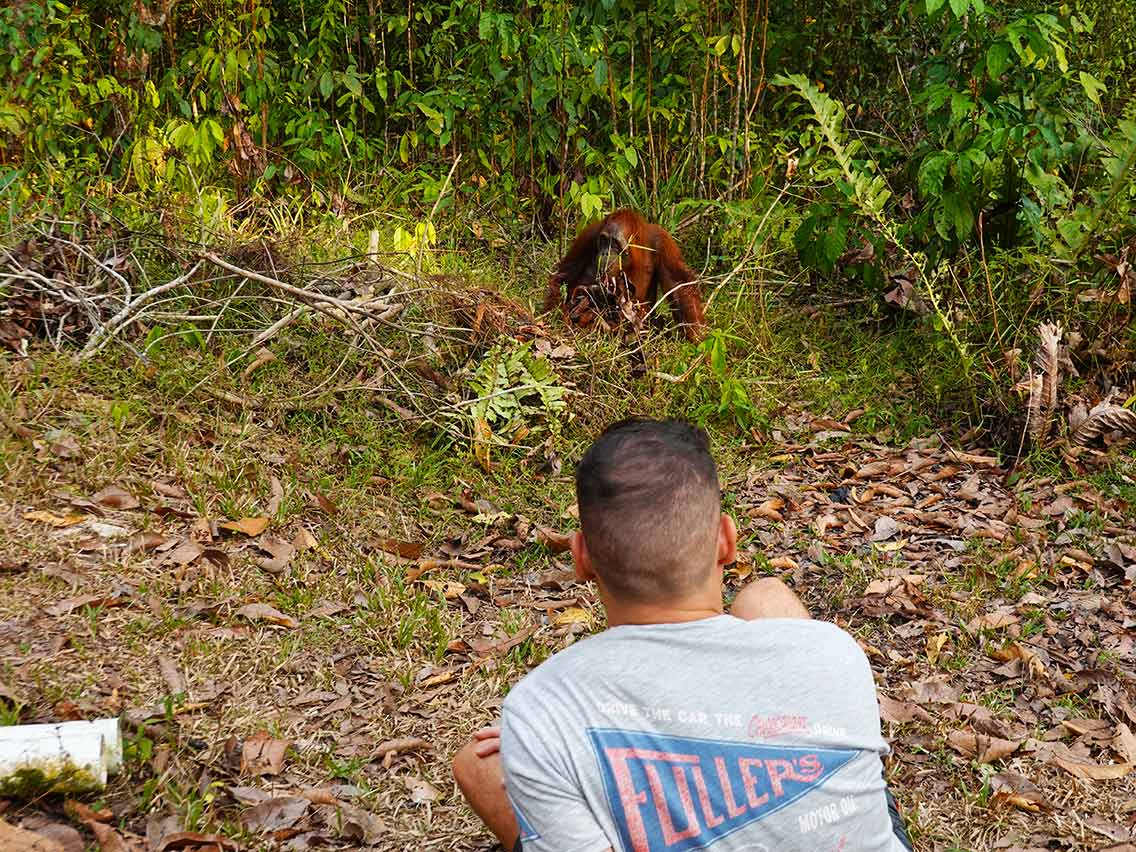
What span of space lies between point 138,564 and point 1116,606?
336 cm

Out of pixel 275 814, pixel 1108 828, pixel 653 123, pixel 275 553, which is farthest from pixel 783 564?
pixel 653 123

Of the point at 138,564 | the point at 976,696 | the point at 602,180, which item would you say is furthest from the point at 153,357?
the point at 976,696

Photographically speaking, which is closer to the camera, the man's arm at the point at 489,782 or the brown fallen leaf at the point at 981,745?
the man's arm at the point at 489,782

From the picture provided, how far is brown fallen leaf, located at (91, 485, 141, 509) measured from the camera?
163 inches

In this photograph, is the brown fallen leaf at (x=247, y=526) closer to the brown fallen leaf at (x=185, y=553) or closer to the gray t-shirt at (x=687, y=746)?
the brown fallen leaf at (x=185, y=553)

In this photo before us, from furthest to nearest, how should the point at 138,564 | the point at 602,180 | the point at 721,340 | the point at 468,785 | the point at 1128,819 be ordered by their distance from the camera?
1. the point at 602,180
2. the point at 721,340
3. the point at 138,564
4. the point at 1128,819
5. the point at 468,785

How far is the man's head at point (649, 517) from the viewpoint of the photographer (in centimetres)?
181

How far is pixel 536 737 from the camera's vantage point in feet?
5.70

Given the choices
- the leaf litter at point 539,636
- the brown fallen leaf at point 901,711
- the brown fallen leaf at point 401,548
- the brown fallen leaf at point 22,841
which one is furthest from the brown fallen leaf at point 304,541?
the brown fallen leaf at point 901,711

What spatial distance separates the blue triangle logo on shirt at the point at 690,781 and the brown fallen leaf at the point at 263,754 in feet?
5.30

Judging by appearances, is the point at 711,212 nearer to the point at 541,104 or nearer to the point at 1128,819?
the point at 541,104

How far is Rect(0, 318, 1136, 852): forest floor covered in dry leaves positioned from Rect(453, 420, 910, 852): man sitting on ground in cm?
130

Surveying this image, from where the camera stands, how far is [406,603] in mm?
3871

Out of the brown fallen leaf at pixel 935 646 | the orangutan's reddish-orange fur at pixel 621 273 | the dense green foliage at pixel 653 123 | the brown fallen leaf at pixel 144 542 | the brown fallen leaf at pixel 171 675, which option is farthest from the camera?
the orangutan's reddish-orange fur at pixel 621 273
